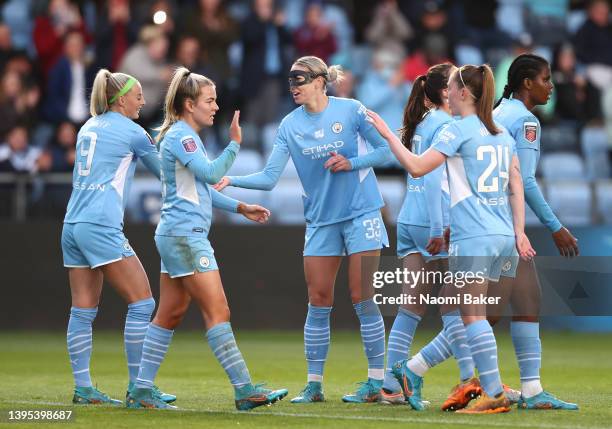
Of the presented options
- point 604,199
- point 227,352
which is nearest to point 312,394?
point 227,352

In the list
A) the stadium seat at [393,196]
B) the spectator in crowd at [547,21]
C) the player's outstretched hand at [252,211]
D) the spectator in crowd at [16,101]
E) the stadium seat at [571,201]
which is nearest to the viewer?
the player's outstretched hand at [252,211]

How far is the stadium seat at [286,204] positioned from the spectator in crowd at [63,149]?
8.18 feet

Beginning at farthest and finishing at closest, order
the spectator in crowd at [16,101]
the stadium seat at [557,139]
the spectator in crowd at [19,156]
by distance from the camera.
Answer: the stadium seat at [557,139], the spectator in crowd at [16,101], the spectator in crowd at [19,156]

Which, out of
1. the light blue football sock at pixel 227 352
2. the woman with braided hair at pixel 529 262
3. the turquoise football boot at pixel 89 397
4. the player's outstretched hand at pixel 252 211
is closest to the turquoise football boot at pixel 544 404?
the woman with braided hair at pixel 529 262

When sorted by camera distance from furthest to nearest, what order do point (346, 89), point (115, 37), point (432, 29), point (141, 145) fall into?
point (432, 29) < point (115, 37) < point (346, 89) < point (141, 145)

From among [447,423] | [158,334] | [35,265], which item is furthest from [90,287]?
[35,265]

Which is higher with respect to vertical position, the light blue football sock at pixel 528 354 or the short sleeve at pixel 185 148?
the short sleeve at pixel 185 148

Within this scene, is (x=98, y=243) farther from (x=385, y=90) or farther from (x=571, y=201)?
(x=385, y=90)

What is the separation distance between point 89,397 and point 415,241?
244 centimetres

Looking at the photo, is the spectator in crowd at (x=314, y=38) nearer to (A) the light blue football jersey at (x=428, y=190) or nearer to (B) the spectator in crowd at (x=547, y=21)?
(B) the spectator in crowd at (x=547, y=21)

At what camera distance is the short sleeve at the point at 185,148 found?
771cm

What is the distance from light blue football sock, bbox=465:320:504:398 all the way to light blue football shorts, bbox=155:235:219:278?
5.29ft

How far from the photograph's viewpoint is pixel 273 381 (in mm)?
10086

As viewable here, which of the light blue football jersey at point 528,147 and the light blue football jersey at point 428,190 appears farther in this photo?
the light blue football jersey at point 428,190
